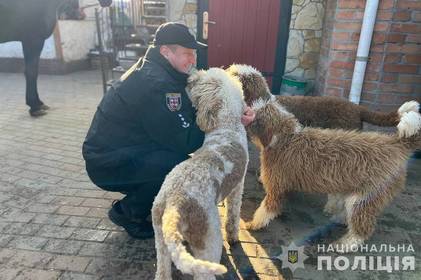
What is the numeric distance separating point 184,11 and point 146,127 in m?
4.11

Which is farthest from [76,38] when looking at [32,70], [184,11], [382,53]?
[382,53]

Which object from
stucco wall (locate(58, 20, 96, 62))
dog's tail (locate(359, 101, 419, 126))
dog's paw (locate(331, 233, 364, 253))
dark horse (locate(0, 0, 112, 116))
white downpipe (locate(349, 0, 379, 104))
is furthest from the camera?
stucco wall (locate(58, 20, 96, 62))

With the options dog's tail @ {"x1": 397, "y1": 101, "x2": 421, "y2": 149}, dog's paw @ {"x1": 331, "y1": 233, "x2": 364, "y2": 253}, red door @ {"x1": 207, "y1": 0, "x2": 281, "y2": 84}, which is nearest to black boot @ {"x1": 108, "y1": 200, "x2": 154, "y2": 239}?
dog's paw @ {"x1": 331, "y1": 233, "x2": 364, "y2": 253}

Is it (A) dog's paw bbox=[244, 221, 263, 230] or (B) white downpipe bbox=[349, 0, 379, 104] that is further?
(B) white downpipe bbox=[349, 0, 379, 104]

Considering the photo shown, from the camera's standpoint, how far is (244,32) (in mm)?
6234

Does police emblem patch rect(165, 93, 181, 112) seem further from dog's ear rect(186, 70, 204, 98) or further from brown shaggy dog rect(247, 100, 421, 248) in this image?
brown shaggy dog rect(247, 100, 421, 248)

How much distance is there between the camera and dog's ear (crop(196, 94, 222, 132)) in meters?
2.46

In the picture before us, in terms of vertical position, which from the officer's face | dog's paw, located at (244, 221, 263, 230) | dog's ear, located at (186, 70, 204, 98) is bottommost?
dog's paw, located at (244, 221, 263, 230)

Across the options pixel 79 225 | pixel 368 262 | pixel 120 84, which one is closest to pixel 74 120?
pixel 79 225
